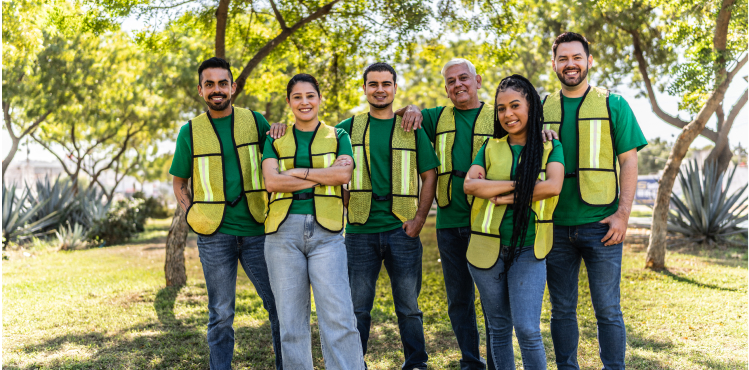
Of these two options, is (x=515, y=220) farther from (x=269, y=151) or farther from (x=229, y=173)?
(x=229, y=173)

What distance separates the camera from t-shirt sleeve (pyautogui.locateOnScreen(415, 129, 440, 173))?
3.67 m

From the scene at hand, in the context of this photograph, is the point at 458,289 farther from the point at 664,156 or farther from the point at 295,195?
the point at 664,156

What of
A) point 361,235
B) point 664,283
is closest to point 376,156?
point 361,235

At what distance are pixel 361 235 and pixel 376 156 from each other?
589 mm

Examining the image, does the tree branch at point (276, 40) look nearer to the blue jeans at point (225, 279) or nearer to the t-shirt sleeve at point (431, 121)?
the t-shirt sleeve at point (431, 121)

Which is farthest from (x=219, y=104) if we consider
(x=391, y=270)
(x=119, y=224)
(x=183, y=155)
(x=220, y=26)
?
(x=119, y=224)

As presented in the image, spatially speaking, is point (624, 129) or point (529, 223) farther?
point (624, 129)

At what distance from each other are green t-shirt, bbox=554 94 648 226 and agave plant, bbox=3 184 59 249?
13.2 metres

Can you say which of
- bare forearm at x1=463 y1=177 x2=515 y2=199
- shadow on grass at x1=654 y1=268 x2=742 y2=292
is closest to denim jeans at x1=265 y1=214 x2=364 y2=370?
bare forearm at x1=463 y1=177 x2=515 y2=199

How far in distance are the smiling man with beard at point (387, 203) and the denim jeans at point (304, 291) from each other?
51cm

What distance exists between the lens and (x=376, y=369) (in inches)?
170

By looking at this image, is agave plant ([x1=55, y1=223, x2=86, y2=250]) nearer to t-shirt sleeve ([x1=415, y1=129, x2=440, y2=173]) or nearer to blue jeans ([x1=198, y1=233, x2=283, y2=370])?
blue jeans ([x1=198, y1=233, x2=283, y2=370])

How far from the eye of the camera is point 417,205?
3.78 meters

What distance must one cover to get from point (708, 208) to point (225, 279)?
423 inches
